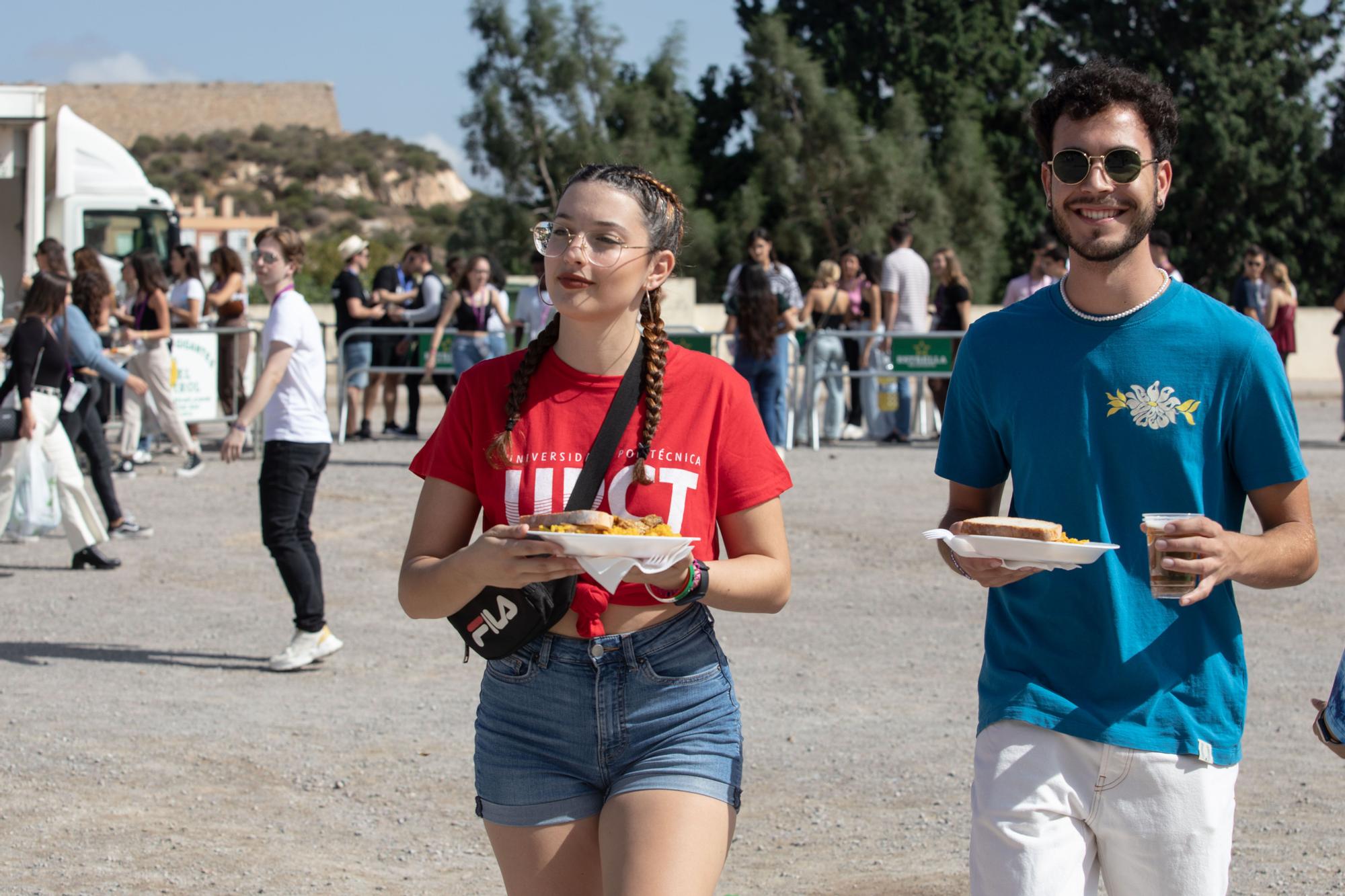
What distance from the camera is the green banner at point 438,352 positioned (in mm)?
16203

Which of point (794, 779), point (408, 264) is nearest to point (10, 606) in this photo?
point (794, 779)

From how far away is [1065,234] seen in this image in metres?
3.04

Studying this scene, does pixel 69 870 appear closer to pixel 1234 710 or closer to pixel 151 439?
pixel 1234 710

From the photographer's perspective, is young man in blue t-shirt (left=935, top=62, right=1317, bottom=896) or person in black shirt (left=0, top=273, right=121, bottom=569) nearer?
young man in blue t-shirt (left=935, top=62, right=1317, bottom=896)

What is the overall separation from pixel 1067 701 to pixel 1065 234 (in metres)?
0.92

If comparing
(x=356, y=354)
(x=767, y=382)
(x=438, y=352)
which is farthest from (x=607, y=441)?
(x=356, y=354)

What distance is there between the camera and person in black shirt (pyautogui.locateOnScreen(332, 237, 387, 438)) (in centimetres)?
1630

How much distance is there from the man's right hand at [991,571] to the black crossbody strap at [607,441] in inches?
26.5

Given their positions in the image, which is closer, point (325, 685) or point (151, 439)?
point (325, 685)

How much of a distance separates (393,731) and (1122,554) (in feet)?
14.2

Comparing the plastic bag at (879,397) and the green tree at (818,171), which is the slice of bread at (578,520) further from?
the green tree at (818,171)

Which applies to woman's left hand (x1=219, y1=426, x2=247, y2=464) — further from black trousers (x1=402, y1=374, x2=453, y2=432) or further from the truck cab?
the truck cab

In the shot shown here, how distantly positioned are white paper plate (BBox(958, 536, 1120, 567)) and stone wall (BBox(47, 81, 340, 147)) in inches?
4766

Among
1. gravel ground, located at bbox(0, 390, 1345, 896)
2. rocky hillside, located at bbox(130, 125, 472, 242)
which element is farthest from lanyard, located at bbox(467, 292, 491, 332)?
rocky hillside, located at bbox(130, 125, 472, 242)
